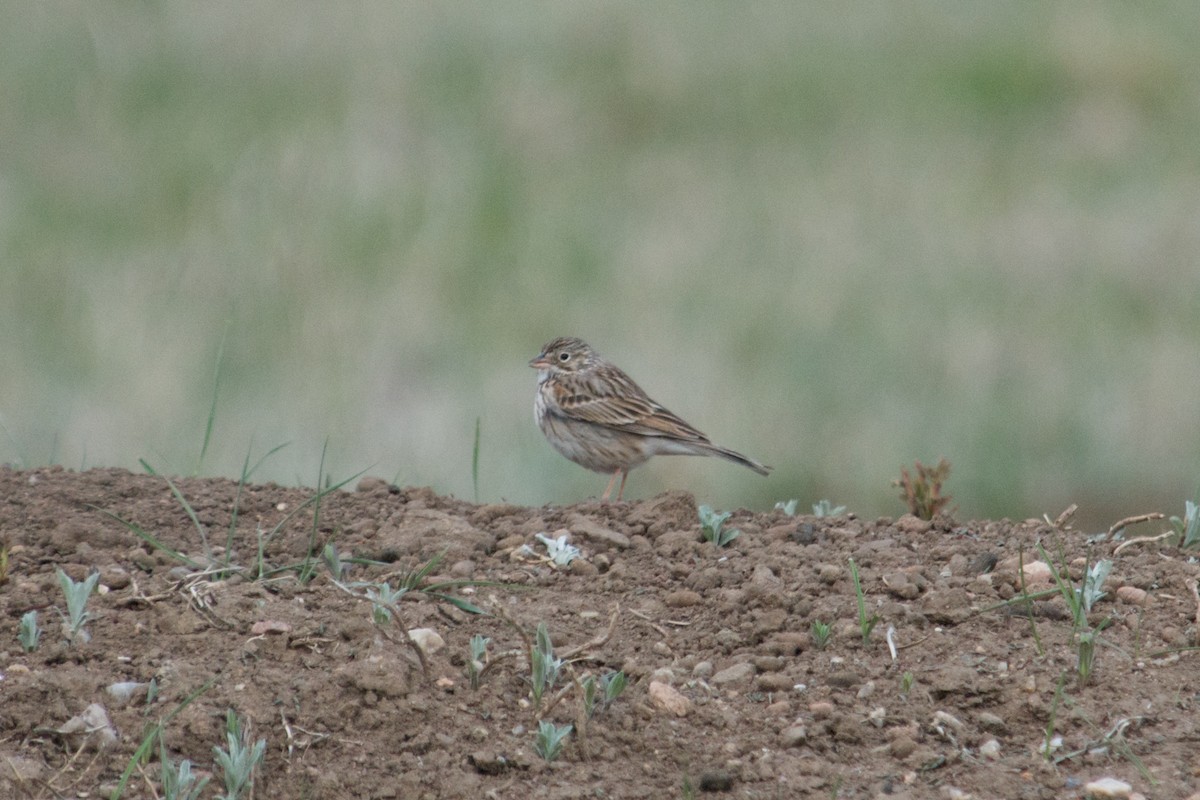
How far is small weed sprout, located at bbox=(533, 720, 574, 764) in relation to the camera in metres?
3.71

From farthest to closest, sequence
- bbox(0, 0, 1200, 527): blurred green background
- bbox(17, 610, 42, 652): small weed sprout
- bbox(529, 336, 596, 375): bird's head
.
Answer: bbox(0, 0, 1200, 527): blurred green background
bbox(529, 336, 596, 375): bird's head
bbox(17, 610, 42, 652): small weed sprout

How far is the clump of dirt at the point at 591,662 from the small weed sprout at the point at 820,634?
19 mm

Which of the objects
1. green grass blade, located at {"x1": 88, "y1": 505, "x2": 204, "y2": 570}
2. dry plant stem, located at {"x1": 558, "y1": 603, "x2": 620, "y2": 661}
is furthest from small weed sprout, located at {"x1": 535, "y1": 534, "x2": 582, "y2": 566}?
green grass blade, located at {"x1": 88, "y1": 505, "x2": 204, "y2": 570}

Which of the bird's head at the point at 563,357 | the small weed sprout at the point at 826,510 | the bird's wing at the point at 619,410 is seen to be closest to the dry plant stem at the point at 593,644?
the small weed sprout at the point at 826,510

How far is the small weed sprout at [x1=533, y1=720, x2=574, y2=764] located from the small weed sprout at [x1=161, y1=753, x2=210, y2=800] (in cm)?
69

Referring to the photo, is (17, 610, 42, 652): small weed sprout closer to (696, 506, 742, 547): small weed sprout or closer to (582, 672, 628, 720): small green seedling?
(582, 672, 628, 720): small green seedling

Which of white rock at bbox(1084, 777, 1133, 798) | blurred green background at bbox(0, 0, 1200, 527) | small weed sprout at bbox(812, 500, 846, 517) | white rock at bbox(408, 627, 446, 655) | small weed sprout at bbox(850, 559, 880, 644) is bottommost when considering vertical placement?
white rock at bbox(1084, 777, 1133, 798)

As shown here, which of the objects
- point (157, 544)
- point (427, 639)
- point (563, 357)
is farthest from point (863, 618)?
point (563, 357)

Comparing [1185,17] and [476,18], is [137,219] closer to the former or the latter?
[476,18]

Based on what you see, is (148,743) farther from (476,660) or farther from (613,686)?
(613,686)

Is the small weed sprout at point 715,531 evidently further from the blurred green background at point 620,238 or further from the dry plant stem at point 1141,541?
the blurred green background at point 620,238

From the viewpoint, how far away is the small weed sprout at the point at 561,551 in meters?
4.62

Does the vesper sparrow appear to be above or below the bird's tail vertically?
above

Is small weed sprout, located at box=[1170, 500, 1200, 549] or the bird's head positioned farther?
the bird's head
